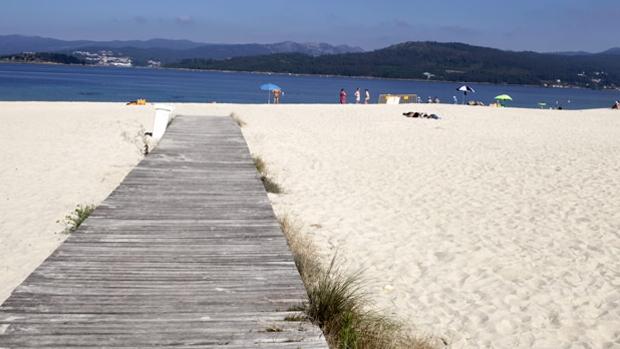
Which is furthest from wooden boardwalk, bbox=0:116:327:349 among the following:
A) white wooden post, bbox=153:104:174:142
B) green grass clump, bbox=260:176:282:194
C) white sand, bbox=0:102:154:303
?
white wooden post, bbox=153:104:174:142

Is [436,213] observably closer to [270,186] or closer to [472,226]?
[472,226]

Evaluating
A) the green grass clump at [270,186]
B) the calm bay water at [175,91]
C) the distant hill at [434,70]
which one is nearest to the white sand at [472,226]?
the green grass clump at [270,186]

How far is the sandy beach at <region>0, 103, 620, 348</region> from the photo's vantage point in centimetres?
475

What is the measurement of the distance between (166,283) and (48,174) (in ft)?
25.6

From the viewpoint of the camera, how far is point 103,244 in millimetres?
3871

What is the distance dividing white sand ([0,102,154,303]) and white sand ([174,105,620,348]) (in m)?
2.84

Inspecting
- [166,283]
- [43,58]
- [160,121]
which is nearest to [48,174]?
[160,121]

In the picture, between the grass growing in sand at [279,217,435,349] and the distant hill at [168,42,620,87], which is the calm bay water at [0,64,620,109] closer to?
the distant hill at [168,42,620,87]

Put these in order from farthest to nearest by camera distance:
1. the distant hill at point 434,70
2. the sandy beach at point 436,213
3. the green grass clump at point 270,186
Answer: the distant hill at point 434,70 < the green grass clump at point 270,186 < the sandy beach at point 436,213

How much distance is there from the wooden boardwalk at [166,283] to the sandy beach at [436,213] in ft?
4.27

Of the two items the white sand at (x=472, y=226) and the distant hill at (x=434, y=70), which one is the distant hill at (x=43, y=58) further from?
the white sand at (x=472, y=226)

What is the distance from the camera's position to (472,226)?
289 inches

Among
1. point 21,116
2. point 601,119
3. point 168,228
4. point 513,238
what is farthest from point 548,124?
point 168,228

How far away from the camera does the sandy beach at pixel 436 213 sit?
475cm
